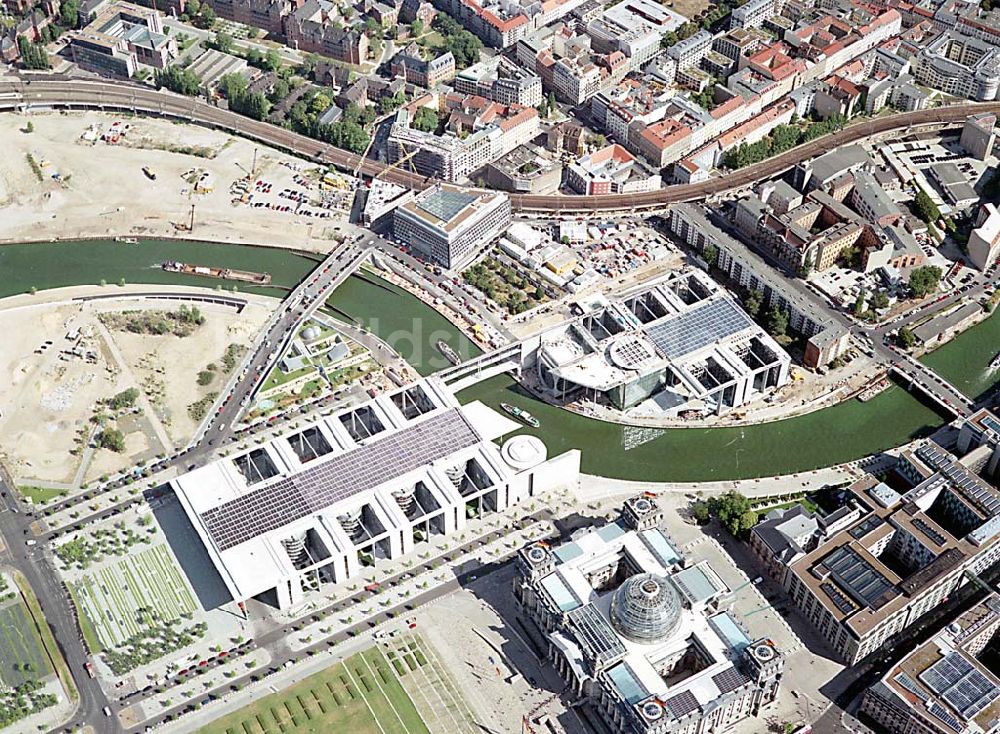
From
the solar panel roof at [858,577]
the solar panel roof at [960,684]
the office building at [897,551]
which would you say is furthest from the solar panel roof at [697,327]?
the solar panel roof at [960,684]

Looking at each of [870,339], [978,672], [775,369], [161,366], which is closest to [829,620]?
[978,672]

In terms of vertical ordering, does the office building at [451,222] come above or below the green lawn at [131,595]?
above

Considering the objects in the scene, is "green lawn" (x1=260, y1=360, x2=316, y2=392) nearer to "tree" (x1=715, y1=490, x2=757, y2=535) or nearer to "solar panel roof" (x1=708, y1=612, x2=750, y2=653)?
"tree" (x1=715, y1=490, x2=757, y2=535)

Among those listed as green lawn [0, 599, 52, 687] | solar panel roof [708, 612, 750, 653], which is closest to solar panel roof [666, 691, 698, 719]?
solar panel roof [708, 612, 750, 653]

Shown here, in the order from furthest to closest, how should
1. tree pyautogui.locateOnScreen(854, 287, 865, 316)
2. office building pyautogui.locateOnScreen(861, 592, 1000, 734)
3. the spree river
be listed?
tree pyautogui.locateOnScreen(854, 287, 865, 316), the spree river, office building pyautogui.locateOnScreen(861, 592, 1000, 734)

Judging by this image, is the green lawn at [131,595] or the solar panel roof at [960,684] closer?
the solar panel roof at [960,684]

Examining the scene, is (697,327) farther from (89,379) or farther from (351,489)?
(89,379)

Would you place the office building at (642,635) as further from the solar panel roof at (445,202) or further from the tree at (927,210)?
the tree at (927,210)
